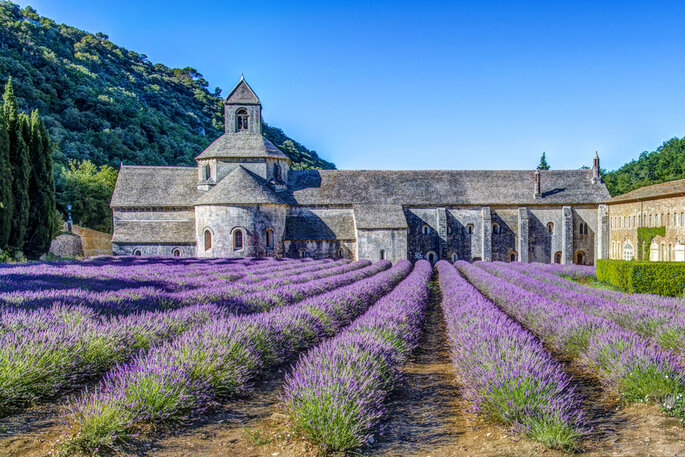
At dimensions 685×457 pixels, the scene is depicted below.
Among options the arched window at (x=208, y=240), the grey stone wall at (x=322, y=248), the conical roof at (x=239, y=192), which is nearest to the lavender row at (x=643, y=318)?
the grey stone wall at (x=322, y=248)

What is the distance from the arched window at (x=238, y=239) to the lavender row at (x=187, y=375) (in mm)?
24293

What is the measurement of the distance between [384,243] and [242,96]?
16691mm

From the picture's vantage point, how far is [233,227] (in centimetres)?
3138

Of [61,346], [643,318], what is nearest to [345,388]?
[61,346]

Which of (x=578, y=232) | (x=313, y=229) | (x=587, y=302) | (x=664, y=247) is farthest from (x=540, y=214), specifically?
(x=587, y=302)

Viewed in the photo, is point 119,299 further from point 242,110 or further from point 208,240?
point 242,110

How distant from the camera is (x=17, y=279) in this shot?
10461 millimetres

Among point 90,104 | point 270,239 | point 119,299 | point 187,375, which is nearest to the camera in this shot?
point 187,375

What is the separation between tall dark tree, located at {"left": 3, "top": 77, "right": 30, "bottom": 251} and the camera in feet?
79.9

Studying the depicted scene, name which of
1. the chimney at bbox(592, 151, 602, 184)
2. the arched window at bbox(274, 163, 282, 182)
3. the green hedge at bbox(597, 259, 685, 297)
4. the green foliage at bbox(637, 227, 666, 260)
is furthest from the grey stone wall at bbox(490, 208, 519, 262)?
the green hedge at bbox(597, 259, 685, 297)

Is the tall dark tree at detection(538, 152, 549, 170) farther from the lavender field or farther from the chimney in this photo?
the lavender field

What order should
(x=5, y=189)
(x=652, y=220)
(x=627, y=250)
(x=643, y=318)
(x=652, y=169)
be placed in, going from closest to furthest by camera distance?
(x=643, y=318) → (x=5, y=189) → (x=652, y=220) → (x=627, y=250) → (x=652, y=169)

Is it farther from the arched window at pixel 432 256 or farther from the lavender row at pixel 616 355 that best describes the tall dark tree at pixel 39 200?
the lavender row at pixel 616 355

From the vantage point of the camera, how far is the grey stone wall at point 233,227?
31328mm
